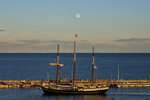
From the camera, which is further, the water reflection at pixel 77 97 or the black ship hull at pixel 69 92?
the black ship hull at pixel 69 92

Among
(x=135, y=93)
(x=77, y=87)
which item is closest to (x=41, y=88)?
(x=77, y=87)

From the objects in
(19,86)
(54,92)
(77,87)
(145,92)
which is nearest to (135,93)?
(145,92)

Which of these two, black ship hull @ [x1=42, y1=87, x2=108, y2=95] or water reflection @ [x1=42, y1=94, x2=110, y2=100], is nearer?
water reflection @ [x1=42, y1=94, x2=110, y2=100]

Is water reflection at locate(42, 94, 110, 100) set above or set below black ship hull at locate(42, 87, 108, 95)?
below

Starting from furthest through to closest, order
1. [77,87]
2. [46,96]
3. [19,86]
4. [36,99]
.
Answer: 1. [19,86]
2. [77,87]
3. [46,96]
4. [36,99]

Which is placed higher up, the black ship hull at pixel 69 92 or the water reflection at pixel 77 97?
the black ship hull at pixel 69 92

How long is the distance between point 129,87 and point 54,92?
24848mm

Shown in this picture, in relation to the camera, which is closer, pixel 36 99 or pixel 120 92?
pixel 36 99

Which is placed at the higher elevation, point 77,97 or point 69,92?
Result: point 69,92

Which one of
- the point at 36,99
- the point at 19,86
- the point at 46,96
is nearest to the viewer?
the point at 36,99

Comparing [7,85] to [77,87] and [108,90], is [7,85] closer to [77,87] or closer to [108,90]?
[77,87]

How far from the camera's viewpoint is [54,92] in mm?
86188

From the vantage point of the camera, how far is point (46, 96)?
8269cm

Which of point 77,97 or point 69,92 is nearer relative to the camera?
point 77,97
